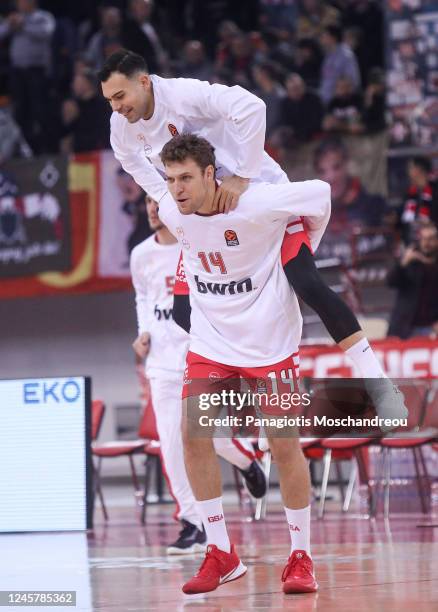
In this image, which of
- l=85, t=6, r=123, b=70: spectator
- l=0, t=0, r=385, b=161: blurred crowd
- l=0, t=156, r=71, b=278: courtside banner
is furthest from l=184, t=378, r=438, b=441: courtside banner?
l=85, t=6, r=123, b=70: spectator

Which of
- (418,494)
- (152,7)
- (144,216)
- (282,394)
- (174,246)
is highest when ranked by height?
(152,7)

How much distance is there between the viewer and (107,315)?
1672cm

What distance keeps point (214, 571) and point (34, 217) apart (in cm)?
1016

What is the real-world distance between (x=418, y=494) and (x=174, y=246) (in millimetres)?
3855

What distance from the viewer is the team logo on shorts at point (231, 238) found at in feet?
17.9

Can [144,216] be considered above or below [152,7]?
below

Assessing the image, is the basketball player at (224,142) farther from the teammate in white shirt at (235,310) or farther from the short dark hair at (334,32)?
the short dark hair at (334,32)

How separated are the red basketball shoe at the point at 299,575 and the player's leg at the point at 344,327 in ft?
2.37

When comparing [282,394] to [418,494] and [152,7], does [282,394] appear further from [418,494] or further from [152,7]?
[152,7]

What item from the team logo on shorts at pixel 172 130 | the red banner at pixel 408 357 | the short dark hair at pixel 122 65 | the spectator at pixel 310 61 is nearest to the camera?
the short dark hair at pixel 122 65

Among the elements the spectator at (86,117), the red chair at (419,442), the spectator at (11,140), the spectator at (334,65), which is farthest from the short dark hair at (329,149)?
the red chair at (419,442)

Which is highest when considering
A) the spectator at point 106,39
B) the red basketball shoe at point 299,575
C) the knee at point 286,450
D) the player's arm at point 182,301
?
the spectator at point 106,39

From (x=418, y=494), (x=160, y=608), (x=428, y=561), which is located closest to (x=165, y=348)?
(x=428, y=561)

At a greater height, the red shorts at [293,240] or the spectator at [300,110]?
the spectator at [300,110]
